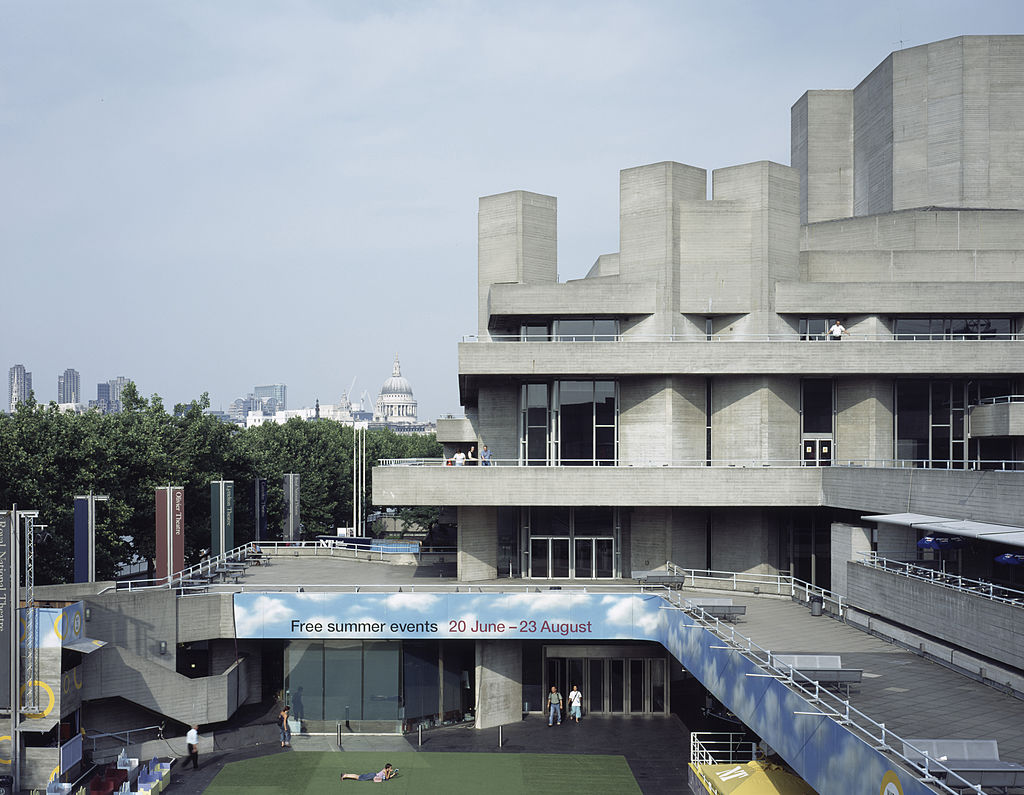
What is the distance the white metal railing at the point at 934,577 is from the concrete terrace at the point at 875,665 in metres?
2.33

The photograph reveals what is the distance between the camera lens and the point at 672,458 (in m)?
45.2

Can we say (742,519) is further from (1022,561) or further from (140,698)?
(140,698)

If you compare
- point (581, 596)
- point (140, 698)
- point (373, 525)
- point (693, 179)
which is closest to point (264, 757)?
point (140, 698)

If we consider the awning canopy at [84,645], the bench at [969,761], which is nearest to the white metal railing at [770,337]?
the awning canopy at [84,645]

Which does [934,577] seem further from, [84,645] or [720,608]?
[84,645]

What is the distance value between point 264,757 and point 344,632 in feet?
17.9

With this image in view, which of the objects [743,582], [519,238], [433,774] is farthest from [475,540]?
[519,238]

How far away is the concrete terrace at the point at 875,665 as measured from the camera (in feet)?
71.2

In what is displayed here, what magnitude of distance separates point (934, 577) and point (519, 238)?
1026 inches

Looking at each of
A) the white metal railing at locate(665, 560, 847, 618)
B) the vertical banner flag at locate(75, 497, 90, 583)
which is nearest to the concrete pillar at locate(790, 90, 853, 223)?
the white metal railing at locate(665, 560, 847, 618)

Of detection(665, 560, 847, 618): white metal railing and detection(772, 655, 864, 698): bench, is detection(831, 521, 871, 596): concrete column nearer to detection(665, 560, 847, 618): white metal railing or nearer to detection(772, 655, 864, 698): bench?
detection(665, 560, 847, 618): white metal railing

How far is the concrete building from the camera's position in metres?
37.7

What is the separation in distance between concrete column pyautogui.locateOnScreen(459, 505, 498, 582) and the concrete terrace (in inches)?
28.7

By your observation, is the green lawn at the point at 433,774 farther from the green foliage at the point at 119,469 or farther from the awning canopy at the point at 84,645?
the green foliage at the point at 119,469
